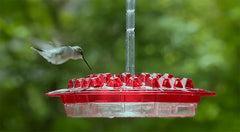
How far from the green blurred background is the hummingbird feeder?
3266 millimetres

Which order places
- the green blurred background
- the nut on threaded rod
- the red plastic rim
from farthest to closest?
the green blurred background
the nut on threaded rod
the red plastic rim

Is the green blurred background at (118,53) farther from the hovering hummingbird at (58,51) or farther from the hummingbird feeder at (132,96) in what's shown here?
the hummingbird feeder at (132,96)

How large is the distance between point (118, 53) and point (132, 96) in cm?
353

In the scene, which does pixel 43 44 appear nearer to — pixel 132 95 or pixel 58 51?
pixel 58 51

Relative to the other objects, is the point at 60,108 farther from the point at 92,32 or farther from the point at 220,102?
the point at 220,102

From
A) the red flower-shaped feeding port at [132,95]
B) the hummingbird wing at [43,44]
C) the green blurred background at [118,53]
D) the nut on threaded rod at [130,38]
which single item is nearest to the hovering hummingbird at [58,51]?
the hummingbird wing at [43,44]

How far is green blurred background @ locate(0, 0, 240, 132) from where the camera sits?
4984mm

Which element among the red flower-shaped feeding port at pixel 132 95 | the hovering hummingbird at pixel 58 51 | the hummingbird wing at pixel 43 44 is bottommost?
the red flower-shaped feeding port at pixel 132 95

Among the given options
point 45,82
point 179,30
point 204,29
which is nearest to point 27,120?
point 45,82

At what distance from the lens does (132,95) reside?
1.47 metres

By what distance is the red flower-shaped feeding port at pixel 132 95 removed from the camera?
4.78ft

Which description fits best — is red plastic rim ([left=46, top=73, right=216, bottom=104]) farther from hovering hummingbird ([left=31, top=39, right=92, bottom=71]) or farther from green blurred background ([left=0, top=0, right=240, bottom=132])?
green blurred background ([left=0, top=0, right=240, bottom=132])

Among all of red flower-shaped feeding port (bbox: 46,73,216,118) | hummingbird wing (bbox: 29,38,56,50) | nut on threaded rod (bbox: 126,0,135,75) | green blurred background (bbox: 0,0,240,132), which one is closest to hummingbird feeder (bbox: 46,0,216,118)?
red flower-shaped feeding port (bbox: 46,73,216,118)

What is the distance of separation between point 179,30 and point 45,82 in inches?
79.3
